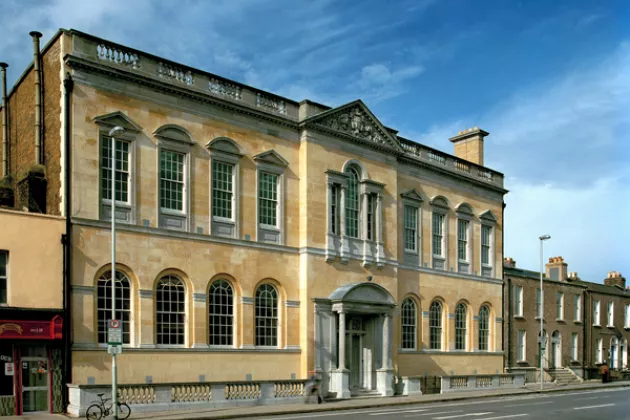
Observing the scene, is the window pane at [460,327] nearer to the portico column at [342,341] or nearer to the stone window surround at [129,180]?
the portico column at [342,341]

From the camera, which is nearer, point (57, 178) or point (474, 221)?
point (57, 178)

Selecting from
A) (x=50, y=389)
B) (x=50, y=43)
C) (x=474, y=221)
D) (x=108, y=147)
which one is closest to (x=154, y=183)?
(x=108, y=147)

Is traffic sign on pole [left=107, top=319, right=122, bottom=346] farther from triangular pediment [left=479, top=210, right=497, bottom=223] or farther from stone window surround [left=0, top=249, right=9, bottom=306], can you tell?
triangular pediment [left=479, top=210, right=497, bottom=223]

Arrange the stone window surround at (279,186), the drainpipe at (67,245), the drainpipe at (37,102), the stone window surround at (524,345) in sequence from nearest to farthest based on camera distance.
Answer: the drainpipe at (67,245) → the drainpipe at (37,102) → the stone window surround at (279,186) → the stone window surround at (524,345)

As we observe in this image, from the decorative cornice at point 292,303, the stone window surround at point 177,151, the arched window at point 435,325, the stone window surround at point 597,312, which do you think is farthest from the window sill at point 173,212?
the stone window surround at point 597,312

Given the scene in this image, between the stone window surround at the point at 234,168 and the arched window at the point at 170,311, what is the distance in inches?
98.3

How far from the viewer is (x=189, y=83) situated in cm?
2738

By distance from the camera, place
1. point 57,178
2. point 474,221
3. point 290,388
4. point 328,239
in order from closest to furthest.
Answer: point 57,178, point 290,388, point 328,239, point 474,221

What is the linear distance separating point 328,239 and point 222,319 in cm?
614

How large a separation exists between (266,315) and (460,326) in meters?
14.3

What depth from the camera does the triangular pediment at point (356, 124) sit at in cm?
3155

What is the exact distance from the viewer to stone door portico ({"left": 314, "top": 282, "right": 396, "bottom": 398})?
30.0 metres

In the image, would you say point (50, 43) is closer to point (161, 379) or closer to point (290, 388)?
point (161, 379)

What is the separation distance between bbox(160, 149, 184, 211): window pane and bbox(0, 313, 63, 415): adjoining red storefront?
19.0 ft
